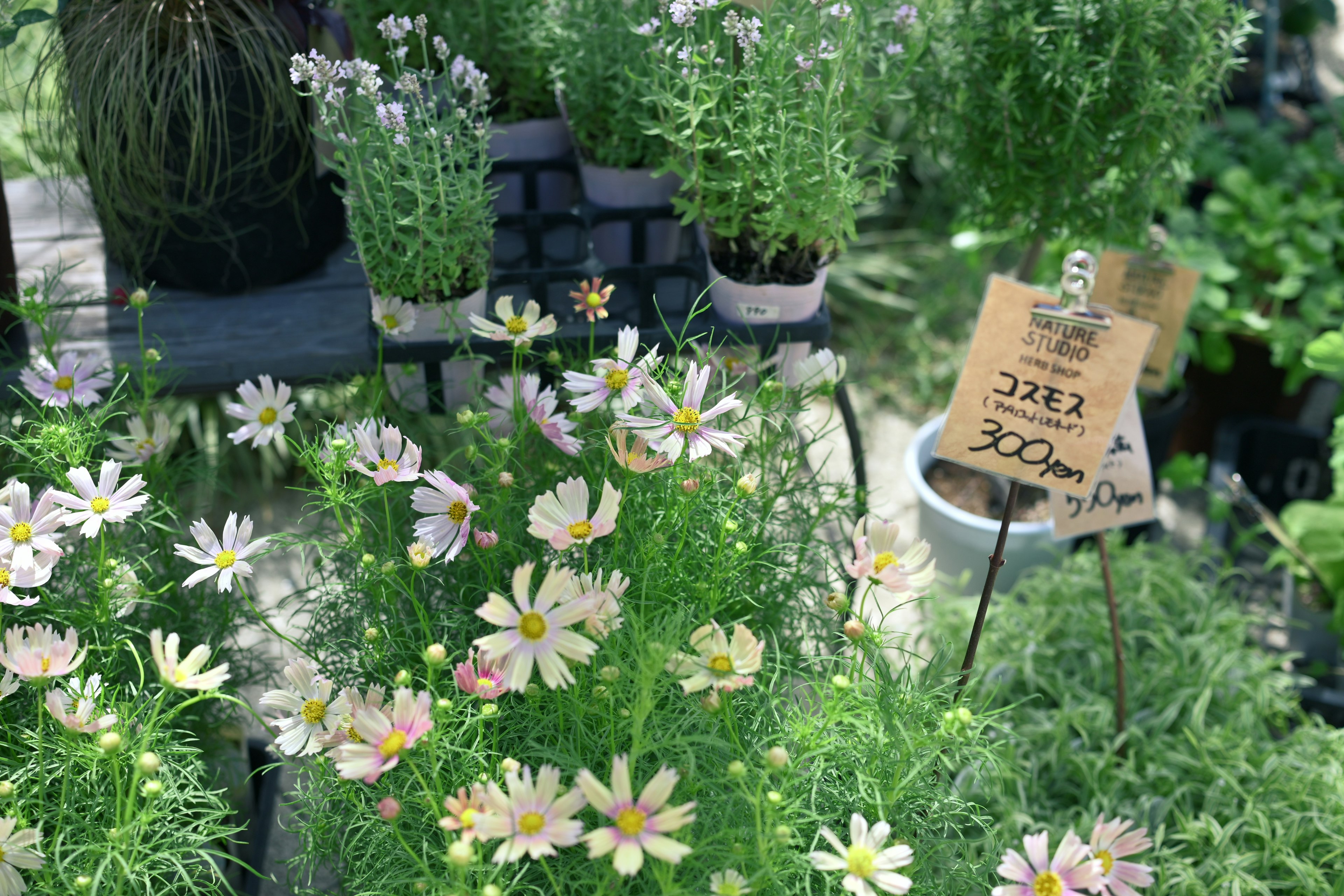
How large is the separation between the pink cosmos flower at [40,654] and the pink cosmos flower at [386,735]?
27 cm

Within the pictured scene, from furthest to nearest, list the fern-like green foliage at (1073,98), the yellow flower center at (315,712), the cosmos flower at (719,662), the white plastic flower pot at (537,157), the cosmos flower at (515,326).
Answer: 1. the white plastic flower pot at (537,157)
2. the fern-like green foliage at (1073,98)
3. the cosmos flower at (515,326)
4. the yellow flower center at (315,712)
5. the cosmos flower at (719,662)

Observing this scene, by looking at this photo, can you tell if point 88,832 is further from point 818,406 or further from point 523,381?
point 818,406

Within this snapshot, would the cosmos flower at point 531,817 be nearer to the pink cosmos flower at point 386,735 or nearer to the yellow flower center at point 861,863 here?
the pink cosmos flower at point 386,735

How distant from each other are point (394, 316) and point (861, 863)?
76 cm

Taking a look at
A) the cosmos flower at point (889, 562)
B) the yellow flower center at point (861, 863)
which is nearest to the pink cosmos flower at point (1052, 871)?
the yellow flower center at point (861, 863)

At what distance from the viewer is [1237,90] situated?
113 inches

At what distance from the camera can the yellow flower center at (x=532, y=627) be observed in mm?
798

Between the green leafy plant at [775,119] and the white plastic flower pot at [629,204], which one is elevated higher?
the green leafy plant at [775,119]

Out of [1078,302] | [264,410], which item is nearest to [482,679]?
[264,410]

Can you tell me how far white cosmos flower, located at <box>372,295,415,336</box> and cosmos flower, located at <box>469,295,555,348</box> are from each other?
122 mm

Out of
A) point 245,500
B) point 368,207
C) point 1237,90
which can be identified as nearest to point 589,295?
point 368,207

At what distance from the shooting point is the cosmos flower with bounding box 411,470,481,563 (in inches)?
37.1

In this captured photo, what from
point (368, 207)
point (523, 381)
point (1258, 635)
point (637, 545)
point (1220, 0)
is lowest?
point (1258, 635)

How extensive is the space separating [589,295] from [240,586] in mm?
448
